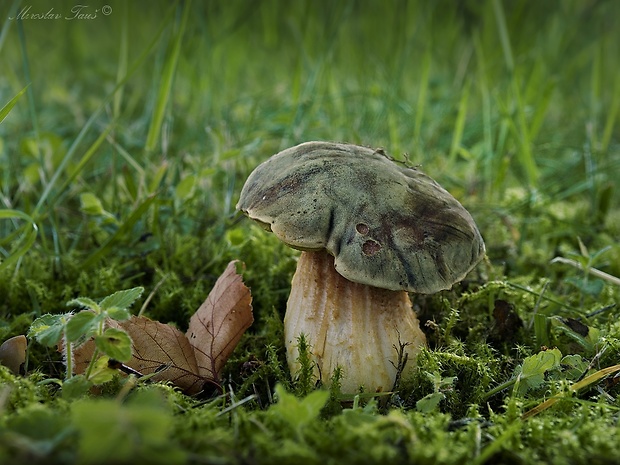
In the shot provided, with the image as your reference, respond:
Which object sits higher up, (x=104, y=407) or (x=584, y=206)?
(x=104, y=407)

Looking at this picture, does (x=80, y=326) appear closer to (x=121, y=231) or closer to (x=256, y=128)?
(x=121, y=231)

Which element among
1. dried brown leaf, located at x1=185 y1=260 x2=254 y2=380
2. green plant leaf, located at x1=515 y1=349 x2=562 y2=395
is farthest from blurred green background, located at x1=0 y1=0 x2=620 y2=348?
green plant leaf, located at x1=515 y1=349 x2=562 y2=395

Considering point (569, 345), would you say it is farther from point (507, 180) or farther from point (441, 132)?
point (441, 132)

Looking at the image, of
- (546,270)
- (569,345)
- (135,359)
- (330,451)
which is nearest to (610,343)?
(569,345)

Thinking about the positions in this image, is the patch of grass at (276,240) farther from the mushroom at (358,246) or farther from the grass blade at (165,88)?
the mushroom at (358,246)

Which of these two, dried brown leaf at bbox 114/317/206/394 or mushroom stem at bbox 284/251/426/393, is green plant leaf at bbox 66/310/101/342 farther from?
mushroom stem at bbox 284/251/426/393

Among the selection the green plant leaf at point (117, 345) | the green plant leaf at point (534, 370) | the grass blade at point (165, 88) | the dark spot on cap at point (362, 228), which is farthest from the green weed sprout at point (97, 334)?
the grass blade at point (165, 88)

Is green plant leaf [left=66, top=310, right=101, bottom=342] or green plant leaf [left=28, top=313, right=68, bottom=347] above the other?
green plant leaf [left=66, top=310, right=101, bottom=342]
